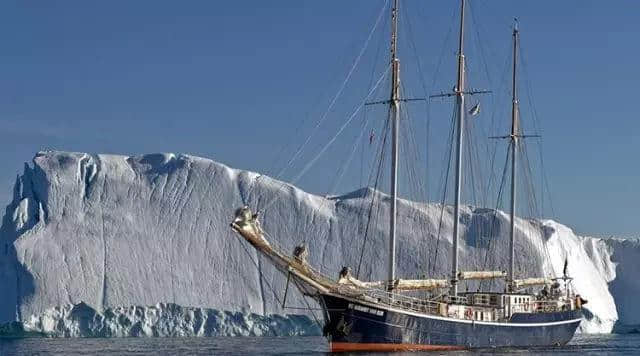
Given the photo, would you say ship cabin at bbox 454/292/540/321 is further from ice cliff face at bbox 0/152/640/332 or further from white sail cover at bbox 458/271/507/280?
ice cliff face at bbox 0/152/640/332

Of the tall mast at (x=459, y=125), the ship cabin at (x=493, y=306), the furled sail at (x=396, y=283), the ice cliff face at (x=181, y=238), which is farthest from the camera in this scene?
the ice cliff face at (x=181, y=238)

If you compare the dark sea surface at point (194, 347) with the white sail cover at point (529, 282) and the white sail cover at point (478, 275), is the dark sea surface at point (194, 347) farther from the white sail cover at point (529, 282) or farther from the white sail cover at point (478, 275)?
the white sail cover at point (478, 275)

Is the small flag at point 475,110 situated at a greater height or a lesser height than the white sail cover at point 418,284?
greater

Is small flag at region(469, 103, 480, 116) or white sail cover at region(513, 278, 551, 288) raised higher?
small flag at region(469, 103, 480, 116)

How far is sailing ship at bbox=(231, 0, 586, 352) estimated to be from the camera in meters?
33.4

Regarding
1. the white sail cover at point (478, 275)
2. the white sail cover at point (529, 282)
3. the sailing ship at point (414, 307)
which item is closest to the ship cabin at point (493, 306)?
the sailing ship at point (414, 307)

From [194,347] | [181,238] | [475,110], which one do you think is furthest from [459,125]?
[181,238]

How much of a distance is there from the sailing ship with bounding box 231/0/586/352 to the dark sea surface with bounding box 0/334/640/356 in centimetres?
69

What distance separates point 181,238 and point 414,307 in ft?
60.7

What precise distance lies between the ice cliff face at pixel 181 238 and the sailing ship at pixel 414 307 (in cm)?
1189

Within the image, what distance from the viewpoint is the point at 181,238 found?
52969mm

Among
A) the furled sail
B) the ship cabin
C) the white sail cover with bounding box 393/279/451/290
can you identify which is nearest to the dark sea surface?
the ship cabin

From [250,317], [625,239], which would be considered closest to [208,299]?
Result: [250,317]

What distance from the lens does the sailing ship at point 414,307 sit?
110ft
